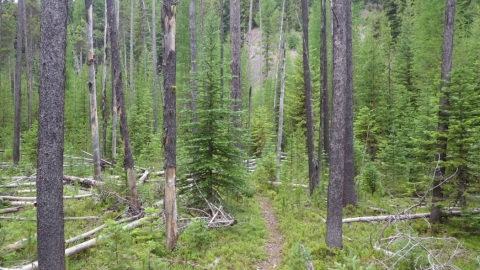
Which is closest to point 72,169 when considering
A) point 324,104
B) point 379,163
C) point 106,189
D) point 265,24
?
point 106,189

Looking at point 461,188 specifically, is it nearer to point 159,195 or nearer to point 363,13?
point 159,195

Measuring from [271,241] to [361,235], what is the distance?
7.47 feet

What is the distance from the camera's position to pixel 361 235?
7.84 meters

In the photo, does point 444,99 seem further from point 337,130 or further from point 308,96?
point 308,96

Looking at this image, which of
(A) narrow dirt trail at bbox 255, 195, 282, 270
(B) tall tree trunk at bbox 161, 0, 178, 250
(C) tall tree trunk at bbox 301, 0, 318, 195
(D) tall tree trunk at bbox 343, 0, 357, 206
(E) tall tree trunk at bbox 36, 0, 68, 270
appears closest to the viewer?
(E) tall tree trunk at bbox 36, 0, 68, 270

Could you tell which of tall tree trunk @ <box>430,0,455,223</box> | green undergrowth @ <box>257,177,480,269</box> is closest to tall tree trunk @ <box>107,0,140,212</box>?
green undergrowth @ <box>257,177,480,269</box>

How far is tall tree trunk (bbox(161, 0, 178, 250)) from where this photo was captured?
607cm

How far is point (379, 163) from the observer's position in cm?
1559

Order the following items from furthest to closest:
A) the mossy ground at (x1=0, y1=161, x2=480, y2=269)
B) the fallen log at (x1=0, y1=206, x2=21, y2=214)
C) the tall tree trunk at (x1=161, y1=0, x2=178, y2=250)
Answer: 1. the fallen log at (x1=0, y1=206, x2=21, y2=214)
2. the tall tree trunk at (x1=161, y1=0, x2=178, y2=250)
3. the mossy ground at (x1=0, y1=161, x2=480, y2=269)

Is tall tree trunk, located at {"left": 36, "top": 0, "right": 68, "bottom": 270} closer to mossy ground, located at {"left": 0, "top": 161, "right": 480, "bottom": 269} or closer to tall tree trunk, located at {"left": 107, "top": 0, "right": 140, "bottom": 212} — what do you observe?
mossy ground, located at {"left": 0, "top": 161, "right": 480, "bottom": 269}

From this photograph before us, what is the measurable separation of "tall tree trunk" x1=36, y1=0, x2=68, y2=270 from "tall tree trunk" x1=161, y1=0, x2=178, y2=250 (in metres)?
2.39

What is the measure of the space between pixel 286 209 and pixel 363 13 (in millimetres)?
52319

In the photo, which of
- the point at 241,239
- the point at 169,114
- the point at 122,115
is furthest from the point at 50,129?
the point at 241,239

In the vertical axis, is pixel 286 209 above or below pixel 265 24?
below
